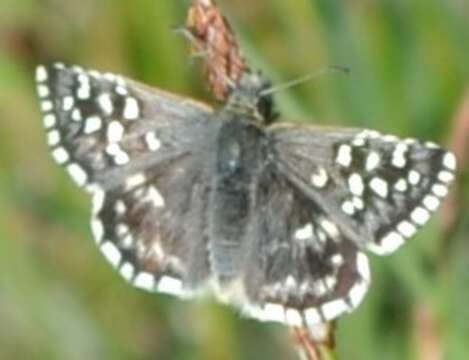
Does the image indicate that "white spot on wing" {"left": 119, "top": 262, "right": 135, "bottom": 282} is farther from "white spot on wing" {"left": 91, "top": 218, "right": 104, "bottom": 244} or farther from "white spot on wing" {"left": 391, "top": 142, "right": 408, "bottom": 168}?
"white spot on wing" {"left": 391, "top": 142, "right": 408, "bottom": 168}

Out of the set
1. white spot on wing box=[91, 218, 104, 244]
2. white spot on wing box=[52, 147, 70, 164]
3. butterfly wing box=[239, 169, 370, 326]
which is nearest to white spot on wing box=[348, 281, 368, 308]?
butterfly wing box=[239, 169, 370, 326]

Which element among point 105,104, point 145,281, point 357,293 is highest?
point 105,104

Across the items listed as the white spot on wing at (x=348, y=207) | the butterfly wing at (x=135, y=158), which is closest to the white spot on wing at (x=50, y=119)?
the butterfly wing at (x=135, y=158)

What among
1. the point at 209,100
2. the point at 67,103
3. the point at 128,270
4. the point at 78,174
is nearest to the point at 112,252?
the point at 128,270

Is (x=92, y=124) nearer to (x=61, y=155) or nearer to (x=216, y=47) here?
(x=61, y=155)

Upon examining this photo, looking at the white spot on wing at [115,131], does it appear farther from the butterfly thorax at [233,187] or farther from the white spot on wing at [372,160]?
the white spot on wing at [372,160]

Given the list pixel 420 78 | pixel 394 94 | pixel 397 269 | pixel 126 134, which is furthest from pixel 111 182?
pixel 420 78

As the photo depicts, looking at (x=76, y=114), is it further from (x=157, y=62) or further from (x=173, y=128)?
(x=157, y=62)
